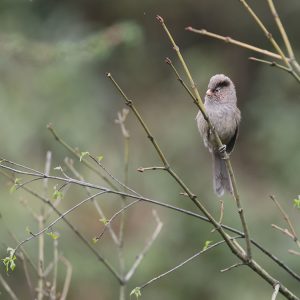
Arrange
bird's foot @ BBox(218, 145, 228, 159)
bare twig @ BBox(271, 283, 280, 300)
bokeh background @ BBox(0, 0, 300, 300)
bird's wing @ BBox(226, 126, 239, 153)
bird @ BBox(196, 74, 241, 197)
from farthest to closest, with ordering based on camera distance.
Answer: bokeh background @ BBox(0, 0, 300, 300) → bird's wing @ BBox(226, 126, 239, 153) → bird @ BBox(196, 74, 241, 197) → bird's foot @ BBox(218, 145, 228, 159) → bare twig @ BBox(271, 283, 280, 300)

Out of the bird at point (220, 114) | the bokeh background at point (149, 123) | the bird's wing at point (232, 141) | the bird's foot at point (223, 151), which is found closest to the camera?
the bird's foot at point (223, 151)

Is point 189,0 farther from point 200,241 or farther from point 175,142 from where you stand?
point 200,241

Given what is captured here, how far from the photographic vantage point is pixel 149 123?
10.7 meters

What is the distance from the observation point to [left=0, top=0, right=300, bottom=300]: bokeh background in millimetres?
7871

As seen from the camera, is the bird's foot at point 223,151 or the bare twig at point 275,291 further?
the bird's foot at point 223,151

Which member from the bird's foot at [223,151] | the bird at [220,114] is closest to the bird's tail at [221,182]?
the bird at [220,114]

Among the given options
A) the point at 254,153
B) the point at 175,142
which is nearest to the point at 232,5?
the point at 254,153

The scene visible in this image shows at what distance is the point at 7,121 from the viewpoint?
7.96 m

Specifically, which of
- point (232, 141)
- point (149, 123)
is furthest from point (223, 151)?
point (149, 123)

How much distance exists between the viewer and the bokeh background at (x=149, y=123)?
310 inches

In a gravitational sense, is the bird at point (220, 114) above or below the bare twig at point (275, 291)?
above

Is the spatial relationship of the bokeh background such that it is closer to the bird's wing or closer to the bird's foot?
the bird's wing

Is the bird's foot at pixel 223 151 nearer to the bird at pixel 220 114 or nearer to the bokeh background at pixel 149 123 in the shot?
the bird at pixel 220 114

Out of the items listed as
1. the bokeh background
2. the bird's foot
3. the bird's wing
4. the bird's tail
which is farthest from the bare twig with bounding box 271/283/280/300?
the bokeh background
